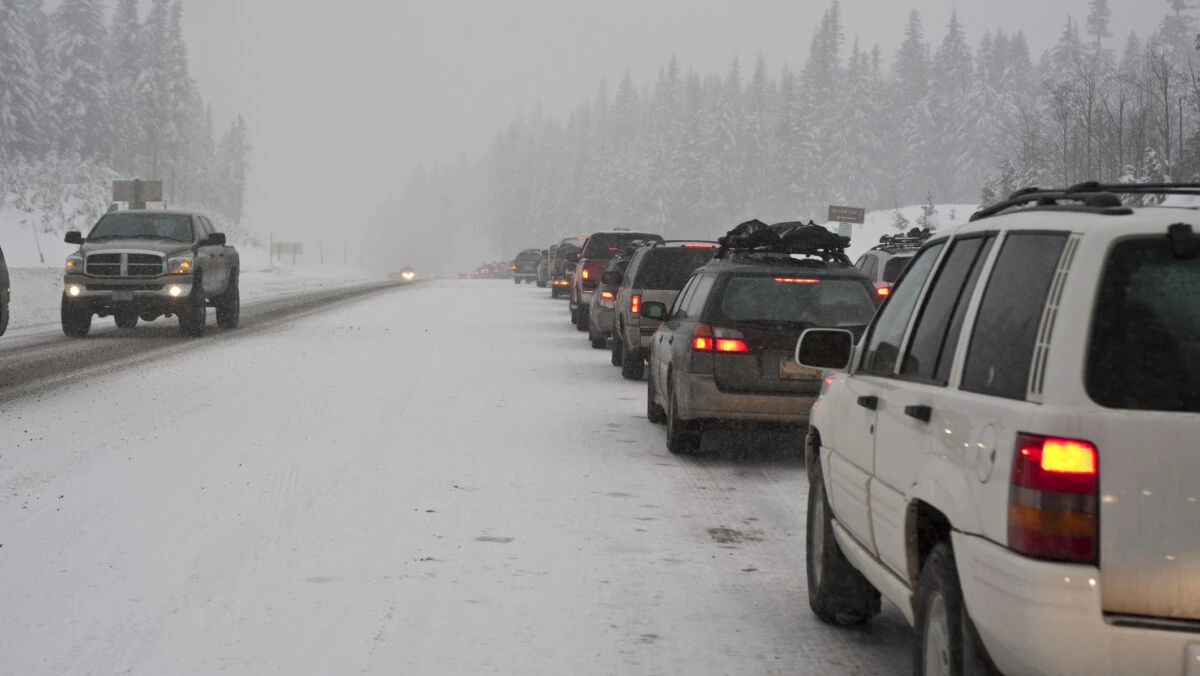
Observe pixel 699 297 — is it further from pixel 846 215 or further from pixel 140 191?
pixel 140 191

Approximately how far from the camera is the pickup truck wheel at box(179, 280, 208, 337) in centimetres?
2323

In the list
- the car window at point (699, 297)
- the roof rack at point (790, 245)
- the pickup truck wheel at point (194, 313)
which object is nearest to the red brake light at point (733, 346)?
the car window at point (699, 297)

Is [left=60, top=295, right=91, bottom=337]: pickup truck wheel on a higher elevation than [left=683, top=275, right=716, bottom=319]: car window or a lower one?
lower

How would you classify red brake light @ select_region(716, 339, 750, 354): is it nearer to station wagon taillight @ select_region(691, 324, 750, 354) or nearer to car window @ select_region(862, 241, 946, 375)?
station wagon taillight @ select_region(691, 324, 750, 354)

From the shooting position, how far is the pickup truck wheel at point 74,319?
23.0m

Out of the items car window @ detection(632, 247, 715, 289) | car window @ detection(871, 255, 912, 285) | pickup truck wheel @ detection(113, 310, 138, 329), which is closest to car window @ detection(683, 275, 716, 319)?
car window @ detection(632, 247, 715, 289)

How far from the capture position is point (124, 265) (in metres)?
23.1

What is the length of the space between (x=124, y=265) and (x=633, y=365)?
9.96m

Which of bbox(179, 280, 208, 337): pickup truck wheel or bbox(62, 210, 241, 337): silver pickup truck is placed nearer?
bbox(62, 210, 241, 337): silver pickup truck

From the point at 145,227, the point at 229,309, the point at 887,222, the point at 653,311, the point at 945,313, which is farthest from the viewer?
the point at 887,222

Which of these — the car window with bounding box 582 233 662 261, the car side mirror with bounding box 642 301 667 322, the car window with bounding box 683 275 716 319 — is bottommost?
the car side mirror with bounding box 642 301 667 322

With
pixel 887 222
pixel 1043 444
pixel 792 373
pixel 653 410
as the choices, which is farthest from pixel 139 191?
pixel 887 222

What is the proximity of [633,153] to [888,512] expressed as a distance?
468ft

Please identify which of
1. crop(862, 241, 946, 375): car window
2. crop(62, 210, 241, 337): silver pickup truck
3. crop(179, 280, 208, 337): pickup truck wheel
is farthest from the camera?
crop(179, 280, 208, 337): pickup truck wheel
